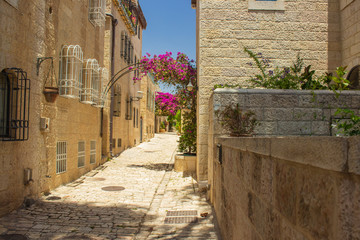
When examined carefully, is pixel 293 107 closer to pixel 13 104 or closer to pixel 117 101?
pixel 13 104

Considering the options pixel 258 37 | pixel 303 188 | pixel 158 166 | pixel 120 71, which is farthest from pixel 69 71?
pixel 303 188

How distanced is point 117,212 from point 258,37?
216 inches

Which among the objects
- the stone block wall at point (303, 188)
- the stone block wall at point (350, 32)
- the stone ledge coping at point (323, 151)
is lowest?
the stone block wall at point (303, 188)

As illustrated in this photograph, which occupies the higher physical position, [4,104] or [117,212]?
[4,104]

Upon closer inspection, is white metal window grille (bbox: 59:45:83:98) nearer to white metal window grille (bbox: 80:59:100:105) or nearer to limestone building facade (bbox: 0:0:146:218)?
limestone building facade (bbox: 0:0:146:218)

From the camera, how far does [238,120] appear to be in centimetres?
606

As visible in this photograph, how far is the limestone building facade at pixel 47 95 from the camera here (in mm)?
6371

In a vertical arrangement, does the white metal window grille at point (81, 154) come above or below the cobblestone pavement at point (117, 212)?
above

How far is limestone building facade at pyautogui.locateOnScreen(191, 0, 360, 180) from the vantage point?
8406mm

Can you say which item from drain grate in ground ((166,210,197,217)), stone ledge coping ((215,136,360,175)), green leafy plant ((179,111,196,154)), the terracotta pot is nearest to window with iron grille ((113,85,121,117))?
green leafy plant ((179,111,196,154))

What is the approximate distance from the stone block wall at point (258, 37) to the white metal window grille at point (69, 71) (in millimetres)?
3553

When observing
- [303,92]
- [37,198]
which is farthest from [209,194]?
[37,198]

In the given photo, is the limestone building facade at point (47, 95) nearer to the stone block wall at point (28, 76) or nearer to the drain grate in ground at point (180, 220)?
the stone block wall at point (28, 76)

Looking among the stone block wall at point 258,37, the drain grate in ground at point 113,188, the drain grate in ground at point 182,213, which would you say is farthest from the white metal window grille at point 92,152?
the drain grate in ground at point 182,213
